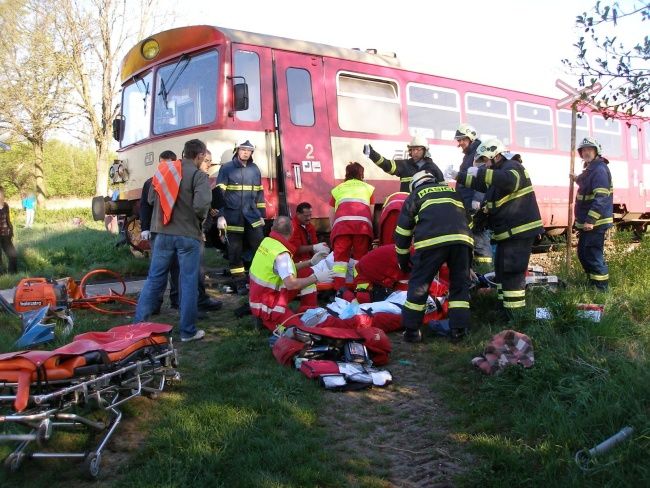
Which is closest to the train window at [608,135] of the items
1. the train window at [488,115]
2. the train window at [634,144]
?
the train window at [634,144]

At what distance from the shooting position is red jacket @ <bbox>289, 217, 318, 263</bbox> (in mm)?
7164

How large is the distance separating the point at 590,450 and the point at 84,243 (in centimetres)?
1100

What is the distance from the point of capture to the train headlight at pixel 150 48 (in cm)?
811

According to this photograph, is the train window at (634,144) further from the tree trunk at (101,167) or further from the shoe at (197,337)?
the tree trunk at (101,167)

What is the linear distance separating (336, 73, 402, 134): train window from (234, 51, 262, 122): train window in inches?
52.6

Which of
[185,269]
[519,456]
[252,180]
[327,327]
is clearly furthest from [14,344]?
[519,456]

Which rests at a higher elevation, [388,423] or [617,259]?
[617,259]

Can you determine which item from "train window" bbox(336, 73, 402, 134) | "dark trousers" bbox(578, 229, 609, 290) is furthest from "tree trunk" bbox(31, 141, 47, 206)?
"dark trousers" bbox(578, 229, 609, 290)

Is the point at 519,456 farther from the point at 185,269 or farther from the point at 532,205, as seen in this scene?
the point at 185,269

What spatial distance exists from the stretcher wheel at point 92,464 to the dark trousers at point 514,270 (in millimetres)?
3713

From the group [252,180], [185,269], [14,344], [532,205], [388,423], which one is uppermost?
[252,180]

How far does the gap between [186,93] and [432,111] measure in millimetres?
4086

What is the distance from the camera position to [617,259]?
7.02m

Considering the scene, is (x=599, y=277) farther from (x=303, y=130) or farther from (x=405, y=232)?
(x=303, y=130)
